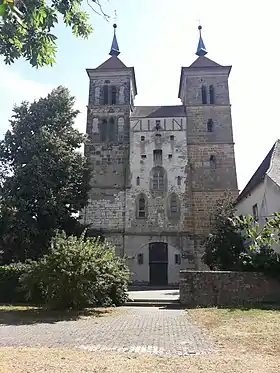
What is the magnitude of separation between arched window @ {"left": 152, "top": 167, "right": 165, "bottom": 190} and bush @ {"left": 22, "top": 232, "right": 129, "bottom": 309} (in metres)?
16.6

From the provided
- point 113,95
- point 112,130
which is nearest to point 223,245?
point 112,130

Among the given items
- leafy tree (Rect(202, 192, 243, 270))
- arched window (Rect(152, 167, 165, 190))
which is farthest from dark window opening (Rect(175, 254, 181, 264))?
arched window (Rect(152, 167, 165, 190))

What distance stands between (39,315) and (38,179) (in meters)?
11.7

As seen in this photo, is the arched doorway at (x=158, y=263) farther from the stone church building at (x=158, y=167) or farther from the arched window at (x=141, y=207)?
the arched window at (x=141, y=207)

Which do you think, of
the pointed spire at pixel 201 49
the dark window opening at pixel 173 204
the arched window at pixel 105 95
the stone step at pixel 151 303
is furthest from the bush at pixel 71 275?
the pointed spire at pixel 201 49

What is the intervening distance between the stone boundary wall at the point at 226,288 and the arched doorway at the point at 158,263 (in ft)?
41.0

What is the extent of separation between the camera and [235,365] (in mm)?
5531

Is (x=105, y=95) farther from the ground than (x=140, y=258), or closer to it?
farther from the ground

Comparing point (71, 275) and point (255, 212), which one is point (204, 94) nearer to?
point (255, 212)

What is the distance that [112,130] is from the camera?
108 feet

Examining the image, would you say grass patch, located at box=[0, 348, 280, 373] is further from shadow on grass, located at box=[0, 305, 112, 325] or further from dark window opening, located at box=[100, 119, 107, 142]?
dark window opening, located at box=[100, 119, 107, 142]

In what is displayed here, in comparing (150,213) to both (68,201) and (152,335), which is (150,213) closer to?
(68,201)

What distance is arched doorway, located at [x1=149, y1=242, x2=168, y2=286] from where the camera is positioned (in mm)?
28047

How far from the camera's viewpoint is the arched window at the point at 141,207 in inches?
1169
